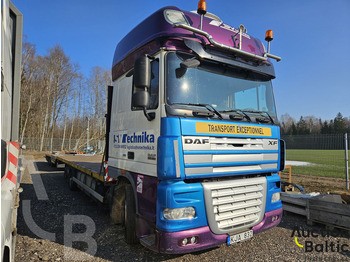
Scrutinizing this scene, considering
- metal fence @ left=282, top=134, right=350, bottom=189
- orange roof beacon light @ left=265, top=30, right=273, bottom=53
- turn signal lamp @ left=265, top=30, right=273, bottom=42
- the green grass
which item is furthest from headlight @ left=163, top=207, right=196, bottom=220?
the green grass

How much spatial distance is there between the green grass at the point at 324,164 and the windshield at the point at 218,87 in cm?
883

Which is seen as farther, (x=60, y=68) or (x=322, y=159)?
(x=60, y=68)

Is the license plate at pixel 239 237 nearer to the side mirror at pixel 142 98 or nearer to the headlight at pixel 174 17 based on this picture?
the side mirror at pixel 142 98

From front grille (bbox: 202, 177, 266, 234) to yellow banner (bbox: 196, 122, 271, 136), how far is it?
663mm

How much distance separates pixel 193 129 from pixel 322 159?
13323 millimetres

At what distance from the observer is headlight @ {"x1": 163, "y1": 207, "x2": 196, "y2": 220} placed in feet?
8.95

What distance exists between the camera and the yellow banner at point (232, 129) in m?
2.97

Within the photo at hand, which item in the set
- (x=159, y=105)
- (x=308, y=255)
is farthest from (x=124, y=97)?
(x=308, y=255)

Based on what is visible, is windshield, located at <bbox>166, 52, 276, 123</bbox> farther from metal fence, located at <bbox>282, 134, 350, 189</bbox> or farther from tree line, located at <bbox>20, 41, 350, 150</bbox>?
tree line, located at <bbox>20, 41, 350, 150</bbox>

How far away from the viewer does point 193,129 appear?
2.90 m

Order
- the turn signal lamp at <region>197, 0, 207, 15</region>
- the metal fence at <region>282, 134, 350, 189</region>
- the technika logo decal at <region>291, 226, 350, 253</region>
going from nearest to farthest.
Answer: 1. the turn signal lamp at <region>197, 0, 207, 15</region>
2. the technika logo decal at <region>291, 226, 350, 253</region>
3. the metal fence at <region>282, 134, 350, 189</region>

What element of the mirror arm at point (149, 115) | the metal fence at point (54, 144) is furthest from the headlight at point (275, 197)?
the metal fence at point (54, 144)

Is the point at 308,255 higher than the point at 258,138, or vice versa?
the point at 258,138

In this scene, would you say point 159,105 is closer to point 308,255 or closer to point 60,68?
point 308,255
